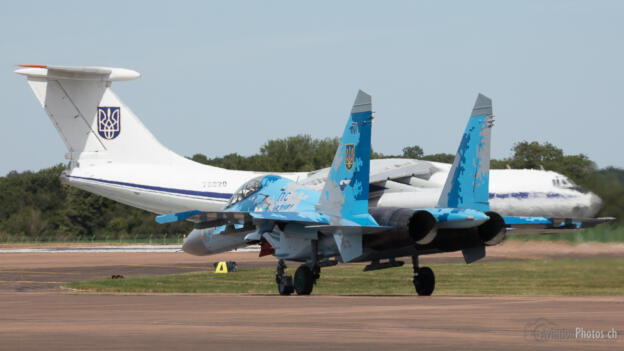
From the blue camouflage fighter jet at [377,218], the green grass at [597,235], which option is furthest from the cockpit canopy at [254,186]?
the green grass at [597,235]

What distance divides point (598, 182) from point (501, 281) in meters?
6.57

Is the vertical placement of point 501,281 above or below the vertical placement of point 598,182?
below

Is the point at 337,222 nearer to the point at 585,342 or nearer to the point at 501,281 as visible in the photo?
the point at 501,281

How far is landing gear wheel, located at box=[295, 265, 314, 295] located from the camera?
1991 cm

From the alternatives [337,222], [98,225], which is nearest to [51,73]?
[337,222]

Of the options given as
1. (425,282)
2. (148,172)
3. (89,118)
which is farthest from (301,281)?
(89,118)

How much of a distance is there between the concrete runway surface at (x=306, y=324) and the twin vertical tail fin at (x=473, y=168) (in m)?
3.28

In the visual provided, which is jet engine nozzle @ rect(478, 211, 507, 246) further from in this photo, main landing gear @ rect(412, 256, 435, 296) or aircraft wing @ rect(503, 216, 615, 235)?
main landing gear @ rect(412, 256, 435, 296)

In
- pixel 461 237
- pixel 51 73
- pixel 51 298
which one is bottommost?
pixel 51 298

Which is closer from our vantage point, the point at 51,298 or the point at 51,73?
the point at 51,298

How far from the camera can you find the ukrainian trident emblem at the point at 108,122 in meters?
46.4

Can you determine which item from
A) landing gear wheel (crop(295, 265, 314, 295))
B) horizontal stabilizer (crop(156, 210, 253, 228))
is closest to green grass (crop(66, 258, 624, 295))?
Result: landing gear wheel (crop(295, 265, 314, 295))

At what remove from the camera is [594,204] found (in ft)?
94.6

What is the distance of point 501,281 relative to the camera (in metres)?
23.7
